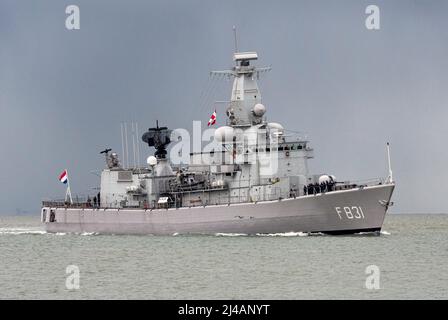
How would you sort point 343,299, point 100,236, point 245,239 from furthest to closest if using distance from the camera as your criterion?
1. point 100,236
2. point 245,239
3. point 343,299

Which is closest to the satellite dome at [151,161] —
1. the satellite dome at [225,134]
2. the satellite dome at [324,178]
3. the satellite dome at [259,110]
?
the satellite dome at [225,134]

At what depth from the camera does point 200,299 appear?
1396 inches

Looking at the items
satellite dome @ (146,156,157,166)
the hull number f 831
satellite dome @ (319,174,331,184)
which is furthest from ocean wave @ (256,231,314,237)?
satellite dome @ (146,156,157,166)

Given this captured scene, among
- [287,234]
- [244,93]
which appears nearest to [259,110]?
[244,93]

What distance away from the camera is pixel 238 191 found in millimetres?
63156

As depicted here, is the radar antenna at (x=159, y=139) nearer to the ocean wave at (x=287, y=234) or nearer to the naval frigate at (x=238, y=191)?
the naval frigate at (x=238, y=191)

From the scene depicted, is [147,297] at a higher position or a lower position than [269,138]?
lower

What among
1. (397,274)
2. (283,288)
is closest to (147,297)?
(283,288)

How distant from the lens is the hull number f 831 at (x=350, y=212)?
57062 mm

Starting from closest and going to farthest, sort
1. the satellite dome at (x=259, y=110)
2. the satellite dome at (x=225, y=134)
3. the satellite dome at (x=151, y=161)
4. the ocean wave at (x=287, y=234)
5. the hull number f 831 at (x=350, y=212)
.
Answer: the hull number f 831 at (x=350, y=212) < the ocean wave at (x=287, y=234) < the satellite dome at (x=225, y=134) < the satellite dome at (x=259, y=110) < the satellite dome at (x=151, y=161)

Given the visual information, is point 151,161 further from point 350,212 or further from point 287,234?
point 350,212

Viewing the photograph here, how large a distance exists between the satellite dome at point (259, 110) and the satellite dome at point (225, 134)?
2.03 metres

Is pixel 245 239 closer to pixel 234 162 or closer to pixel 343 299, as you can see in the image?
pixel 234 162
